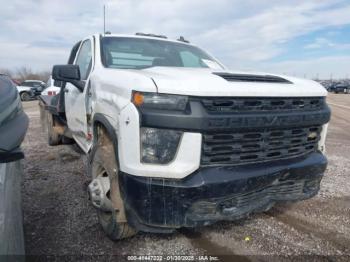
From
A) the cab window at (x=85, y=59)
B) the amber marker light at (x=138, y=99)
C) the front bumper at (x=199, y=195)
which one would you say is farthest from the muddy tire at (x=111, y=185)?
the cab window at (x=85, y=59)

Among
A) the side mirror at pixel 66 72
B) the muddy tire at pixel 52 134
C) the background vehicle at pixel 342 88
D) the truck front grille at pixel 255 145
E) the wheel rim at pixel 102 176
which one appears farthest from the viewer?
the background vehicle at pixel 342 88

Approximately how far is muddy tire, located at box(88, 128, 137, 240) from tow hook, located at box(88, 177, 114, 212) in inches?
1.5

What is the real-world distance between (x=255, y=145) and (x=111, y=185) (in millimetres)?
1183

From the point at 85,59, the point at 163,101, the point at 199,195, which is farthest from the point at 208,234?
the point at 85,59

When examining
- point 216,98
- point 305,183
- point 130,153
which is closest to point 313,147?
point 305,183

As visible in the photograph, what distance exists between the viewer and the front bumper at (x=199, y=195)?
230 cm

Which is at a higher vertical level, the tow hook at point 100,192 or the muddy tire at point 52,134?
the tow hook at point 100,192

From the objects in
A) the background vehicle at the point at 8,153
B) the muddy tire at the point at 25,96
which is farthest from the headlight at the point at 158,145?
the muddy tire at the point at 25,96

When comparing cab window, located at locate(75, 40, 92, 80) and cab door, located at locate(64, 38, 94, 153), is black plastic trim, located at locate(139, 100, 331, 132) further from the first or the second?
cab window, located at locate(75, 40, 92, 80)

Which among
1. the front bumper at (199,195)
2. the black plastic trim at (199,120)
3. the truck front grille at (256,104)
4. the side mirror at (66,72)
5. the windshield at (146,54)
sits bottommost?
the front bumper at (199,195)

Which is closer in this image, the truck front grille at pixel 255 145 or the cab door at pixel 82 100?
the truck front grille at pixel 255 145

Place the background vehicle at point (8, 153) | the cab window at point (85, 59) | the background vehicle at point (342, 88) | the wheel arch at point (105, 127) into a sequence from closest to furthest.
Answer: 1. the background vehicle at point (8, 153)
2. the wheel arch at point (105, 127)
3. the cab window at point (85, 59)
4. the background vehicle at point (342, 88)

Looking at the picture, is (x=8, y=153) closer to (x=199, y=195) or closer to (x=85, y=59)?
(x=199, y=195)

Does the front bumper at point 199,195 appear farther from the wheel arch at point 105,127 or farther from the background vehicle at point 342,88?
the background vehicle at point 342,88
